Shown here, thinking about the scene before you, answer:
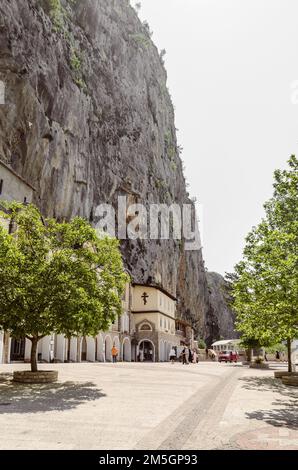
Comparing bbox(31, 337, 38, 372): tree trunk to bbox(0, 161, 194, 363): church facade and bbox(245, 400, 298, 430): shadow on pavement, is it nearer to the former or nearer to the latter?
bbox(245, 400, 298, 430): shadow on pavement

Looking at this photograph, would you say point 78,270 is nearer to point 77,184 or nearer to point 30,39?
point 77,184

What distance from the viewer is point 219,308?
12625 cm

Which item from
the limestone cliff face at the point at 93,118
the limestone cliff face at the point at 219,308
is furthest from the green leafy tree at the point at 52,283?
the limestone cliff face at the point at 219,308

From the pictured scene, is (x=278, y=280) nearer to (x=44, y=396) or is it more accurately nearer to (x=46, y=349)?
(x=44, y=396)

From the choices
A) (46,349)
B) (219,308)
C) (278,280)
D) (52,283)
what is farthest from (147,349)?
(219,308)

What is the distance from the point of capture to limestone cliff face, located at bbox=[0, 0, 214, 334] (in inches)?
1636

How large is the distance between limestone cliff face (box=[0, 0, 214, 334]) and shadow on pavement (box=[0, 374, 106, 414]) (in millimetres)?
27488

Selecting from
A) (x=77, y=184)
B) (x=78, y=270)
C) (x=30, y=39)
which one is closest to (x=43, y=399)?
(x=78, y=270)

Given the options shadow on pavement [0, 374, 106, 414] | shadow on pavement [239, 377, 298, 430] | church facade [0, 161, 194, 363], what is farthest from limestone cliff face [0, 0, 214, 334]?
shadow on pavement [239, 377, 298, 430]

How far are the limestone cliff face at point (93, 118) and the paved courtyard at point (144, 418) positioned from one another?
30.3m

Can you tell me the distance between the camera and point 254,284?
49.9ft

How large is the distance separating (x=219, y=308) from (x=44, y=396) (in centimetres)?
11657

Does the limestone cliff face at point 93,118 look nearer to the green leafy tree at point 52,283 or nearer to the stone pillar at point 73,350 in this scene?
the stone pillar at point 73,350

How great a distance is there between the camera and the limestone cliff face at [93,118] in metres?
41.6
